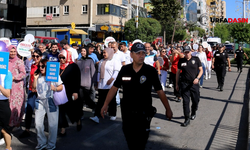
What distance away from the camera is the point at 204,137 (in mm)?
6512

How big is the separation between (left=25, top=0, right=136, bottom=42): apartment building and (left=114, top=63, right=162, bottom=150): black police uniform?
35397mm

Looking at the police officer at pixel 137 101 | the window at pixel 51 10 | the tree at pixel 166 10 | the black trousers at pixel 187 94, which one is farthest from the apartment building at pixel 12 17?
the police officer at pixel 137 101

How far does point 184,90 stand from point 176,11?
115ft

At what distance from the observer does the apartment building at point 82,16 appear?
4212cm

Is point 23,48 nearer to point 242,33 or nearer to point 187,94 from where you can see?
point 187,94

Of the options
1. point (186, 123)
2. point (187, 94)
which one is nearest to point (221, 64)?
point (187, 94)

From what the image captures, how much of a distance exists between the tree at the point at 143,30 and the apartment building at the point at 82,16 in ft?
9.66

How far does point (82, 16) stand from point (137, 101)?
41449 millimetres

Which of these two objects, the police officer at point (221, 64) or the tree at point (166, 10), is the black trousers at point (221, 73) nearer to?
the police officer at point (221, 64)

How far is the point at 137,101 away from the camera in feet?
13.6

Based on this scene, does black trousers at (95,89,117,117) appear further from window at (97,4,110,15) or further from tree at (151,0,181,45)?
window at (97,4,110,15)

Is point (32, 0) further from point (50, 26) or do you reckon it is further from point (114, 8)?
point (114, 8)

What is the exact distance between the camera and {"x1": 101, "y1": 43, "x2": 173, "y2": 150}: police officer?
161 inches

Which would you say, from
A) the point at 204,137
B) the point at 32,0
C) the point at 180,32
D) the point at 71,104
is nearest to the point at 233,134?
the point at 204,137
